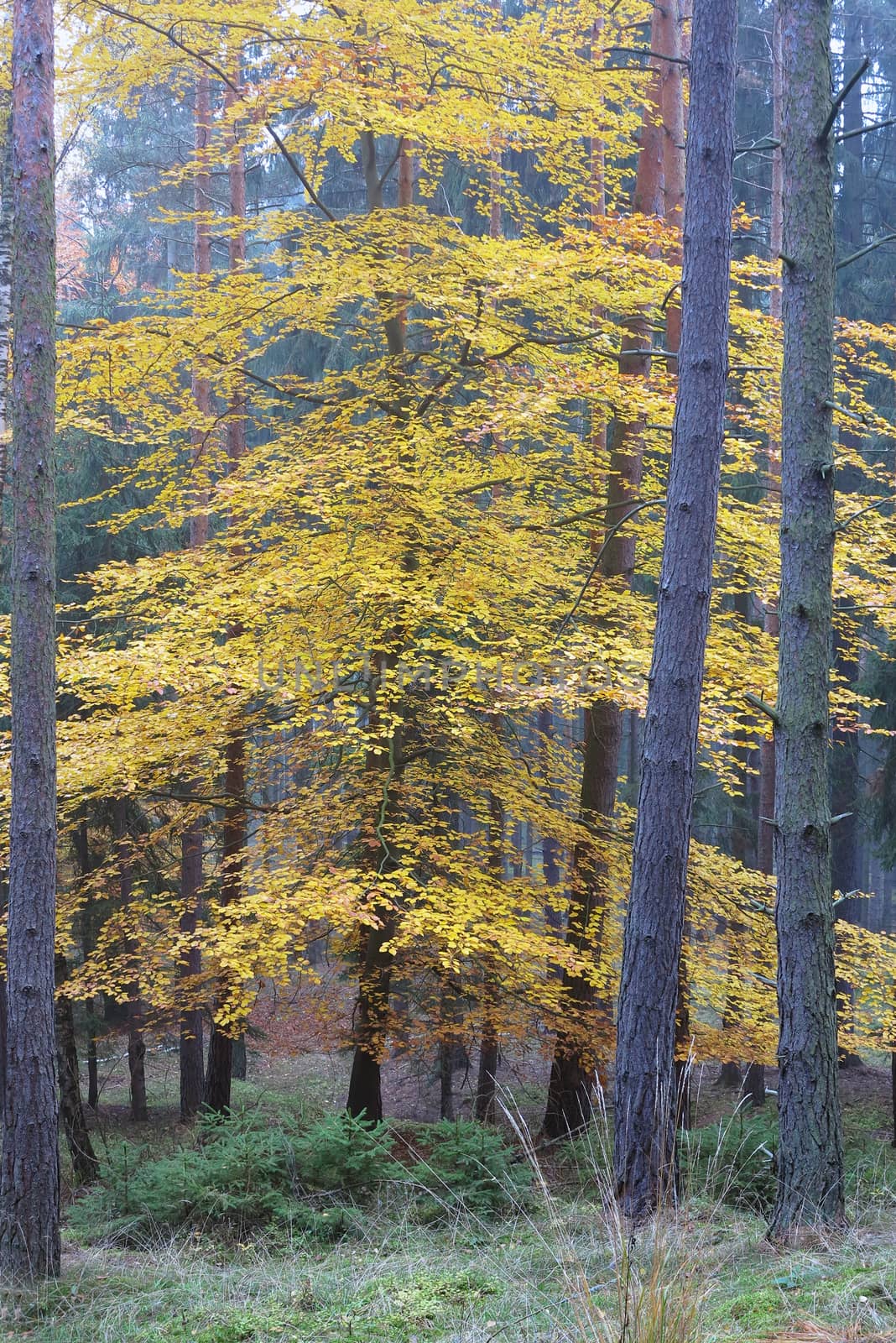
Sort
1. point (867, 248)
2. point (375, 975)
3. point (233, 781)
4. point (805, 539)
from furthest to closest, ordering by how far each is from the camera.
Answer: point (233, 781)
point (375, 975)
point (805, 539)
point (867, 248)

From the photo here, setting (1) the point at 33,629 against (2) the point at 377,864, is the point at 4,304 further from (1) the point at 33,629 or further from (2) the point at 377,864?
(2) the point at 377,864

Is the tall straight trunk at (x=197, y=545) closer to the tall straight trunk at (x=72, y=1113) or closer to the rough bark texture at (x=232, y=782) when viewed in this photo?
the rough bark texture at (x=232, y=782)

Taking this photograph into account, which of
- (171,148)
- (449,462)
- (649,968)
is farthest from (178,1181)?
(171,148)

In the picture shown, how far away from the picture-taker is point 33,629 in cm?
536

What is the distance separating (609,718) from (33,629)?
5906 mm

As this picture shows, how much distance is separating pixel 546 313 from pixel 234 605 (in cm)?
399

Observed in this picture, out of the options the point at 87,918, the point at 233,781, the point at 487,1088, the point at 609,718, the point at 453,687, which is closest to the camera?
the point at 453,687

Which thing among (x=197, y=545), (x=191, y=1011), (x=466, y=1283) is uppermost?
(x=197, y=545)

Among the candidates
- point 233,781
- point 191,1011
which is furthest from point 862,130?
point 191,1011

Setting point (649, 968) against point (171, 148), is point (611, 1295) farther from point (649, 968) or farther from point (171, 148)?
point (171, 148)

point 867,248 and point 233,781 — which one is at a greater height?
point 867,248

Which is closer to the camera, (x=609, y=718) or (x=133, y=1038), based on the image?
(x=609, y=718)

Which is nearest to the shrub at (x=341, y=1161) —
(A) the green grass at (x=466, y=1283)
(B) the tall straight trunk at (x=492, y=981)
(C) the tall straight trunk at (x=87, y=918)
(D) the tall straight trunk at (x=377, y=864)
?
(A) the green grass at (x=466, y=1283)

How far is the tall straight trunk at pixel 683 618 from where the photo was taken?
5.14 meters
